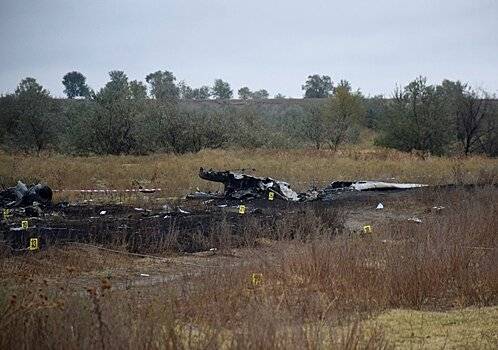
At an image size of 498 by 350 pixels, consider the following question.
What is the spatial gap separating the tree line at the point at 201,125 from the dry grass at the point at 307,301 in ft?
101

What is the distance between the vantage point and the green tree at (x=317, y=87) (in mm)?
123100

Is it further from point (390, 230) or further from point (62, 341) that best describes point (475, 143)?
point (62, 341)

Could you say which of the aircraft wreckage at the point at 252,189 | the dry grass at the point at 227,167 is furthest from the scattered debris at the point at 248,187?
the dry grass at the point at 227,167

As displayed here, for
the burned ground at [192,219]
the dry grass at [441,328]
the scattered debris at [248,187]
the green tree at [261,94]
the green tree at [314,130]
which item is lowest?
the dry grass at [441,328]

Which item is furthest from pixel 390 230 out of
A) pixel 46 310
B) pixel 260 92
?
pixel 260 92

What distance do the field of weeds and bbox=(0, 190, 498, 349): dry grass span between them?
2 cm

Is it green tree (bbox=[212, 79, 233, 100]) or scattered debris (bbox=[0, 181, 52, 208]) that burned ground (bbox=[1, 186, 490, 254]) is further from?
green tree (bbox=[212, 79, 233, 100])

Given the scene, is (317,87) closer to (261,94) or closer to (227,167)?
(261,94)

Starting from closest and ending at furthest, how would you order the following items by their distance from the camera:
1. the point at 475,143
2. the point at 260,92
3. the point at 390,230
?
the point at 390,230, the point at 475,143, the point at 260,92

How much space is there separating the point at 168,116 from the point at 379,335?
38.5m

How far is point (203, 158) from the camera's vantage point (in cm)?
3438

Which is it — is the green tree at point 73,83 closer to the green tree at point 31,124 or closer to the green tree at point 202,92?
the green tree at point 202,92

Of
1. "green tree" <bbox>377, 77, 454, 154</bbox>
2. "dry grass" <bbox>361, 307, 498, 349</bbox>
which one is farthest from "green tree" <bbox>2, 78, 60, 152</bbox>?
"dry grass" <bbox>361, 307, 498, 349</bbox>

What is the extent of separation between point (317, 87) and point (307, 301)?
385ft
